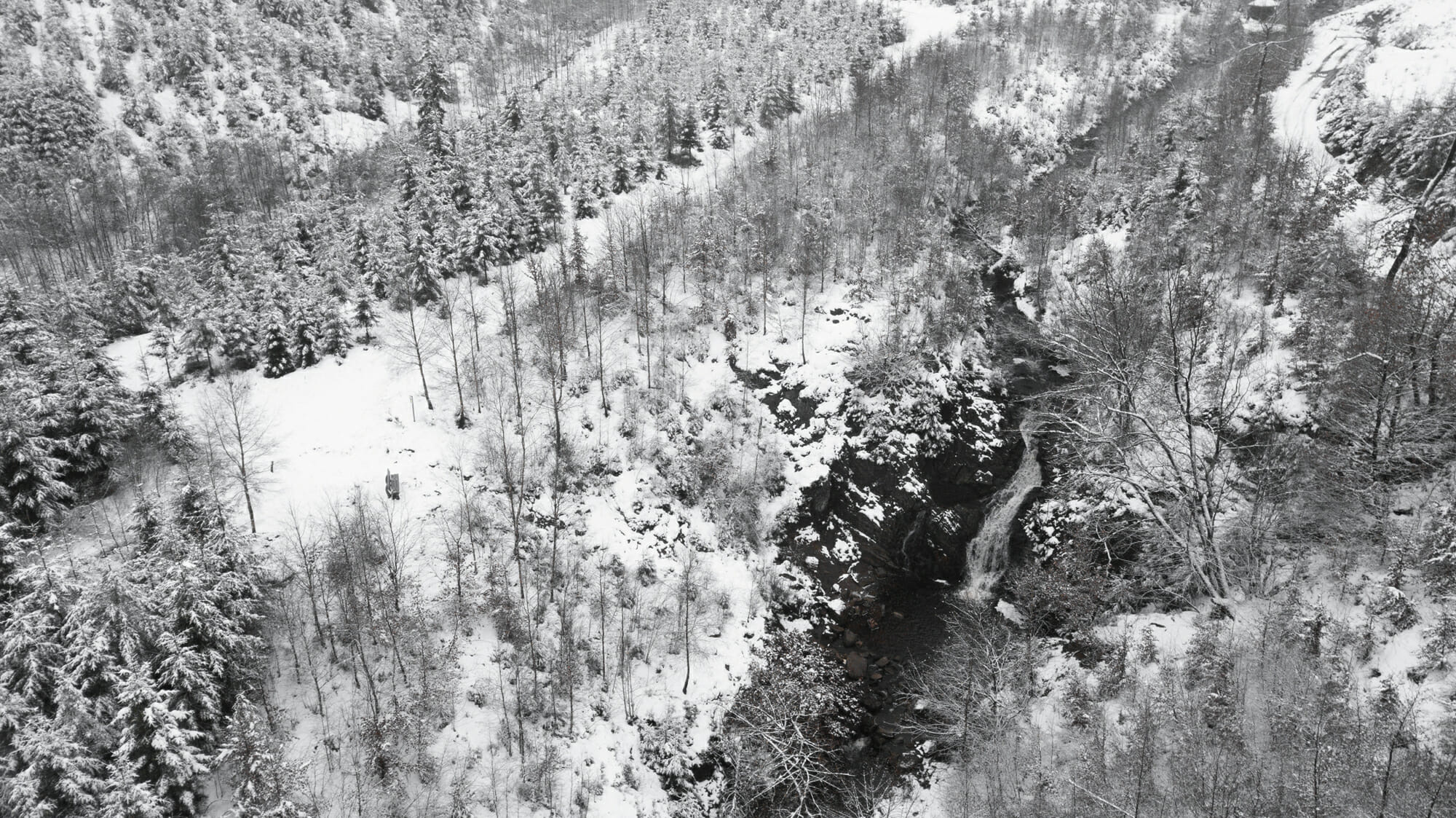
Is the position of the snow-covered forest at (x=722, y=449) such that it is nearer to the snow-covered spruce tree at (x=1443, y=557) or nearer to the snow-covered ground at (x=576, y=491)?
the snow-covered spruce tree at (x=1443, y=557)

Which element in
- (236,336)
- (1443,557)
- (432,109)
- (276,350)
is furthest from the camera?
(432,109)

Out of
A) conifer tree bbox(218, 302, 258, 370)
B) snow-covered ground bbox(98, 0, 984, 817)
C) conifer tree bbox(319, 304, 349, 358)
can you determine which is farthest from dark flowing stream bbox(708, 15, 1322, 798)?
conifer tree bbox(218, 302, 258, 370)

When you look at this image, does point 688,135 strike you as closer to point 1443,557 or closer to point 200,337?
point 200,337

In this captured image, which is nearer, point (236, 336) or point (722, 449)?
point (236, 336)

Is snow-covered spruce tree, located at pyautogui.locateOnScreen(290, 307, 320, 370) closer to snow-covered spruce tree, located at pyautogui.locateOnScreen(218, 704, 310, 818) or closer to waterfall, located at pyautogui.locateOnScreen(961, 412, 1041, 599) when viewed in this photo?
snow-covered spruce tree, located at pyautogui.locateOnScreen(218, 704, 310, 818)

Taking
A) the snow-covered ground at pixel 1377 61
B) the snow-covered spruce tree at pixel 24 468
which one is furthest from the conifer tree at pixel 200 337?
the snow-covered ground at pixel 1377 61

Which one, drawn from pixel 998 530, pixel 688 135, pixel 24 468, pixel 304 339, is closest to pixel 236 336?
pixel 304 339
